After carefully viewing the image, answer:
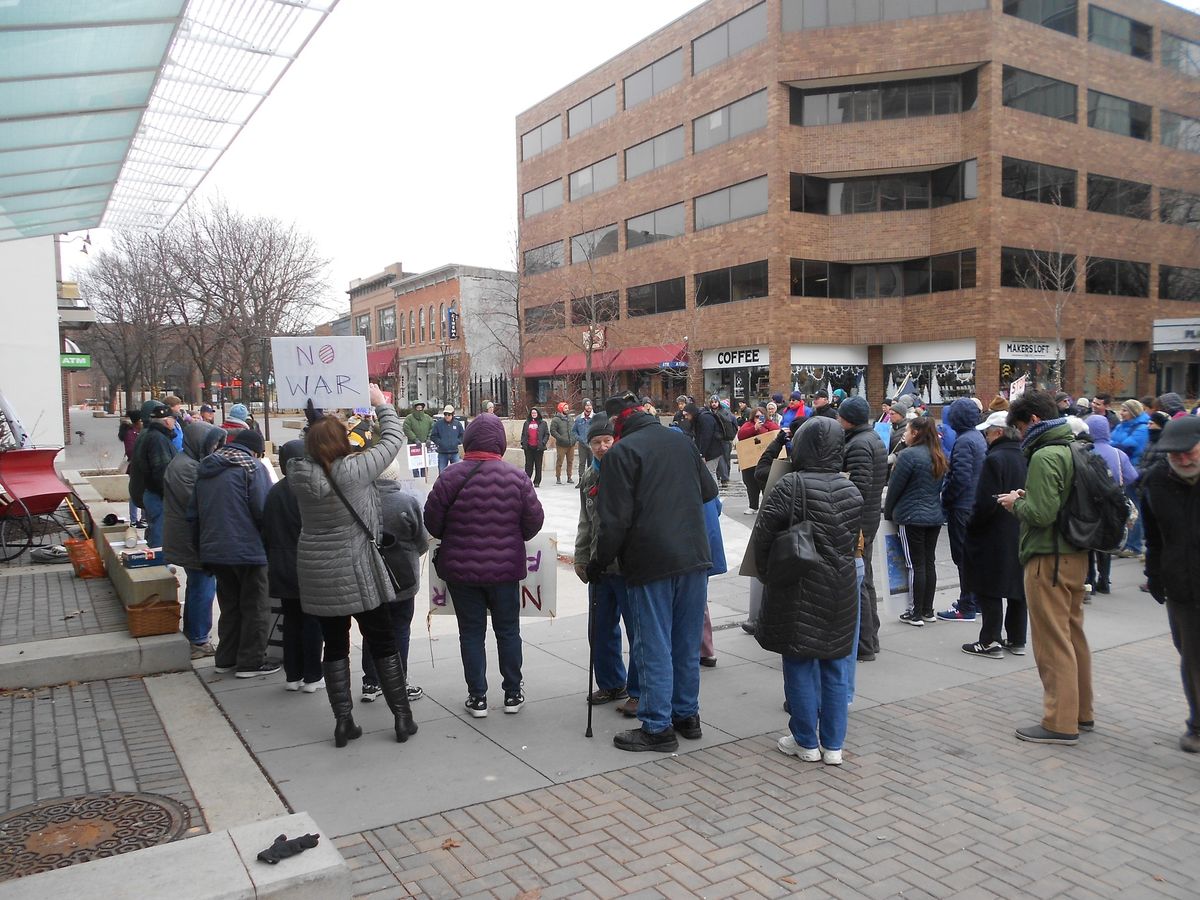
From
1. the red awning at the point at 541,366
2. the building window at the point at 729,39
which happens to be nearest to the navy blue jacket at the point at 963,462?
the building window at the point at 729,39

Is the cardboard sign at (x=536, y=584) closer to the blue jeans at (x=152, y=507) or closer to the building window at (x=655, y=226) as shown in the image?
the blue jeans at (x=152, y=507)

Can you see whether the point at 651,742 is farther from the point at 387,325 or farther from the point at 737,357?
the point at 387,325

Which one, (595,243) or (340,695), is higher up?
(595,243)

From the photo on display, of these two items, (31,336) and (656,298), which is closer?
(31,336)

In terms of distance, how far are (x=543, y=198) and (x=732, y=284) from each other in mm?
16650

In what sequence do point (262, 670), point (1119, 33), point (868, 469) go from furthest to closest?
point (1119, 33) → point (262, 670) → point (868, 469)

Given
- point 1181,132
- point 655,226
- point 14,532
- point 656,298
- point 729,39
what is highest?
point 729,39

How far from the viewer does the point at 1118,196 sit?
1452 inches

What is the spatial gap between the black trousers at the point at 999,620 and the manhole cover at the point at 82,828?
5.76 m

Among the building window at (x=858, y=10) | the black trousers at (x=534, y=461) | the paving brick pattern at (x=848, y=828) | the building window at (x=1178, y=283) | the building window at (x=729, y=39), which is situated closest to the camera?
the paving brick pattern at (x=848, y=828)

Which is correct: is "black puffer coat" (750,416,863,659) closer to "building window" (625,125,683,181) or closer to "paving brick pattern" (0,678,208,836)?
"paving brick pattern" (0,678,208,836)

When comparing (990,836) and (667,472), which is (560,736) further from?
(990,836)

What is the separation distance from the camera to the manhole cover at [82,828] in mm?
3715

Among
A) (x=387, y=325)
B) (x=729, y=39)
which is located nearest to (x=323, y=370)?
(x=729, y=39)
